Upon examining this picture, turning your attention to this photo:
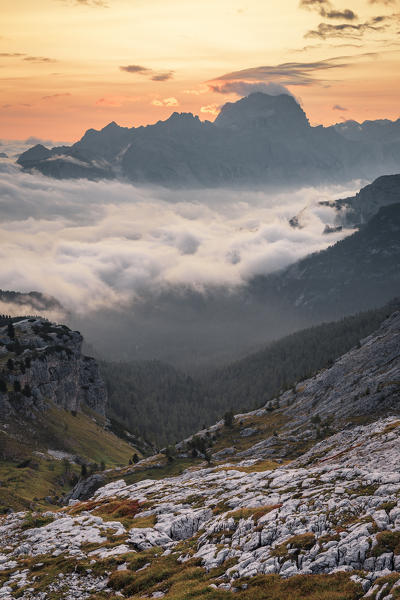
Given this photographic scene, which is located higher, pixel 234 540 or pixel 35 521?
pixel 234 540

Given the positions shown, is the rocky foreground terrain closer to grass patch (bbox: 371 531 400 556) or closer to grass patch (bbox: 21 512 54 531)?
grass patch (bbox: 371 531 400 556)

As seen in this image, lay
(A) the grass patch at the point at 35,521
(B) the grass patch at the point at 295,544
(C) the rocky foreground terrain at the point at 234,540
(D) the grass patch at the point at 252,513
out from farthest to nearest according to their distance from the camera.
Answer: (A) the grass patch at the point at 35,521, (D) the grass patch at the point at 252,513, (B) the grass patch at the point at 295,544, (C) the rocky foreground terrain at the point at 234,540

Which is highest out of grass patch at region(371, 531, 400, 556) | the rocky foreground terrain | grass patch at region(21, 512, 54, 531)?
grass patch at region(371, 531, 400, 556)

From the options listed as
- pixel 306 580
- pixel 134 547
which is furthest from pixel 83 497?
pixel 306 580

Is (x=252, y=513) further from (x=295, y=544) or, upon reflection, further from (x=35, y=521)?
(x=35, y=521)

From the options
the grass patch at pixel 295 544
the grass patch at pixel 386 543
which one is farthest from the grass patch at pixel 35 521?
→ the grass patch at pixel 386 543

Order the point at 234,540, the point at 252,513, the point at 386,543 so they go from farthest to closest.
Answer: the point at 252,513 < the point at 234,540 < the point at 386,543

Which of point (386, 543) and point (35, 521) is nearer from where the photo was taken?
point (386, 543)

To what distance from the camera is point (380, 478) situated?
54781 millimetres

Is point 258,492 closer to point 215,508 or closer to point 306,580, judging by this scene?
Result: point 215,508

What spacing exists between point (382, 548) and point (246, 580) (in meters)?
11.3

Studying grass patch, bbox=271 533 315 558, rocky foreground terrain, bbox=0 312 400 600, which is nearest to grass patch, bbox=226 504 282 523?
rocky foreground terrain, bbox=0 312 400 600

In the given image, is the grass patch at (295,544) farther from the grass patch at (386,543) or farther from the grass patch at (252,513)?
the grass patch at (252,513)

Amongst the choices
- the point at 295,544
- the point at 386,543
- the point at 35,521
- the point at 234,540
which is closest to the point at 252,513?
the point at 234,540
